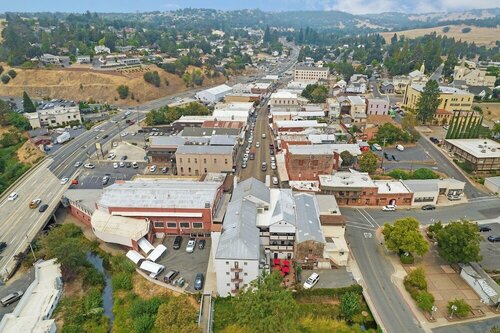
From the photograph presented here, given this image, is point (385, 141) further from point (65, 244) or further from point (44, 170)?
point (44, 170)

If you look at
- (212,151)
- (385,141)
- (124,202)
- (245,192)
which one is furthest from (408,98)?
(124,202)

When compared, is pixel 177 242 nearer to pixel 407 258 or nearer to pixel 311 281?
pixel 311 281

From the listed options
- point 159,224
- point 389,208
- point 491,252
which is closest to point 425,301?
point 491,252

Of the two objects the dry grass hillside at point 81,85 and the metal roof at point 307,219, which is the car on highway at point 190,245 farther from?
the dry grass hillside at point 81,85

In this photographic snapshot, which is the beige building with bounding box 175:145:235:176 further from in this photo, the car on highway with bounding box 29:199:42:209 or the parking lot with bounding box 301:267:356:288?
the parking lot with bounding box 301:267:356:288

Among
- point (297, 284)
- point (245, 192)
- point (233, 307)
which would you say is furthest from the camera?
point (245, 192)

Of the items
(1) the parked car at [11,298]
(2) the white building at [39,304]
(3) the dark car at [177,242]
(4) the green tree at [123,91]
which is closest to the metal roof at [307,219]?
(3) the dark car at [177,242]

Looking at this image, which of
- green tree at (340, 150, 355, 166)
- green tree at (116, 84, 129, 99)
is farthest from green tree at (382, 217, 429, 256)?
green tree at (116, 84, 129, 99)

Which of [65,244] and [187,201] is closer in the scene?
[65,244]
